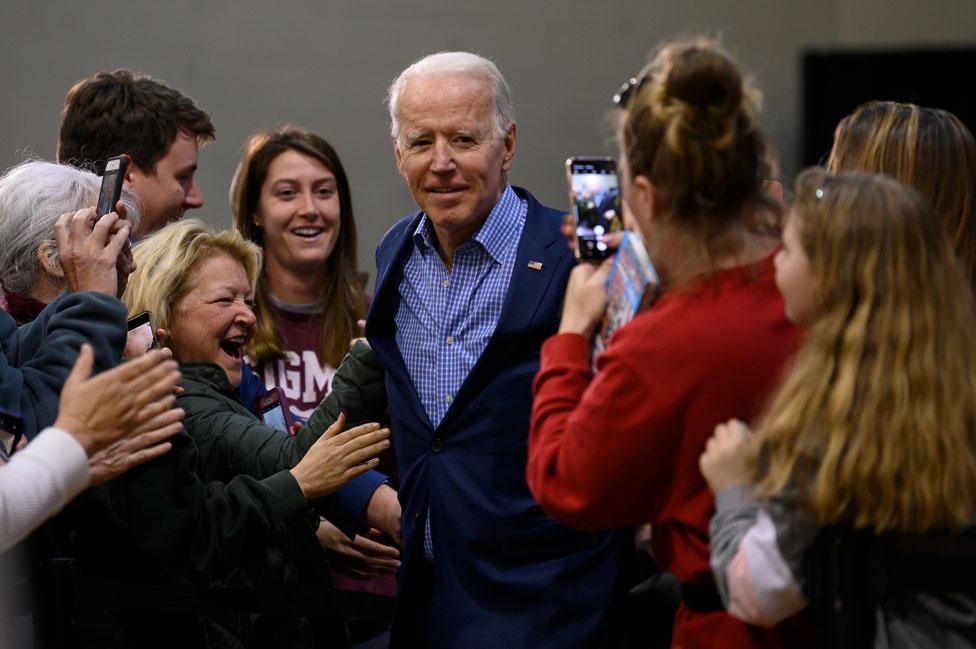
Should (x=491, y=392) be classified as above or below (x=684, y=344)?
below

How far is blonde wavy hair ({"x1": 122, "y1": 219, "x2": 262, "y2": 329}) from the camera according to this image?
2836mm

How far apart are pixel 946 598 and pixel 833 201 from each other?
509 millimetres

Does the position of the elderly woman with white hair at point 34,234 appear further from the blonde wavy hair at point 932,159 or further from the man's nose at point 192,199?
the blonde wavy hair at point 932,159

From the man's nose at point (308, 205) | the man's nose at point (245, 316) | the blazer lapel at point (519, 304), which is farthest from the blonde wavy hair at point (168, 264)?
the blazer lapel at point (519, 304)

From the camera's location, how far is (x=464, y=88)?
2.50m

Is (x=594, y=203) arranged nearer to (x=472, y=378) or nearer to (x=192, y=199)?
(x=472, y=378)

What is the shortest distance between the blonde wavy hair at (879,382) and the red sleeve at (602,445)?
15 cm

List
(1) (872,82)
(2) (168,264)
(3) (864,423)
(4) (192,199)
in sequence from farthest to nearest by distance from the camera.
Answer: (1) (872,82), (4) (192,199), (2) (168,264), (3) (864,423)

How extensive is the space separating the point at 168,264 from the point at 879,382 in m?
1.76

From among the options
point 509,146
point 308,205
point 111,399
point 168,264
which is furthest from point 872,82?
point 111,399

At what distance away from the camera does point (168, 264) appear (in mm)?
2865

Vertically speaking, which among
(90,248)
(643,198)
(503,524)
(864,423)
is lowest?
(503,524)

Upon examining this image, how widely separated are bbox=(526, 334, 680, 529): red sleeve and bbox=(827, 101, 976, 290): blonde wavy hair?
83 cm

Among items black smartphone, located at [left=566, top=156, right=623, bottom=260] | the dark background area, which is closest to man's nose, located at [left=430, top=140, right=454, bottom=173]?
black smartphone, located at [left=566, top=156, right=623, bottom=260]
